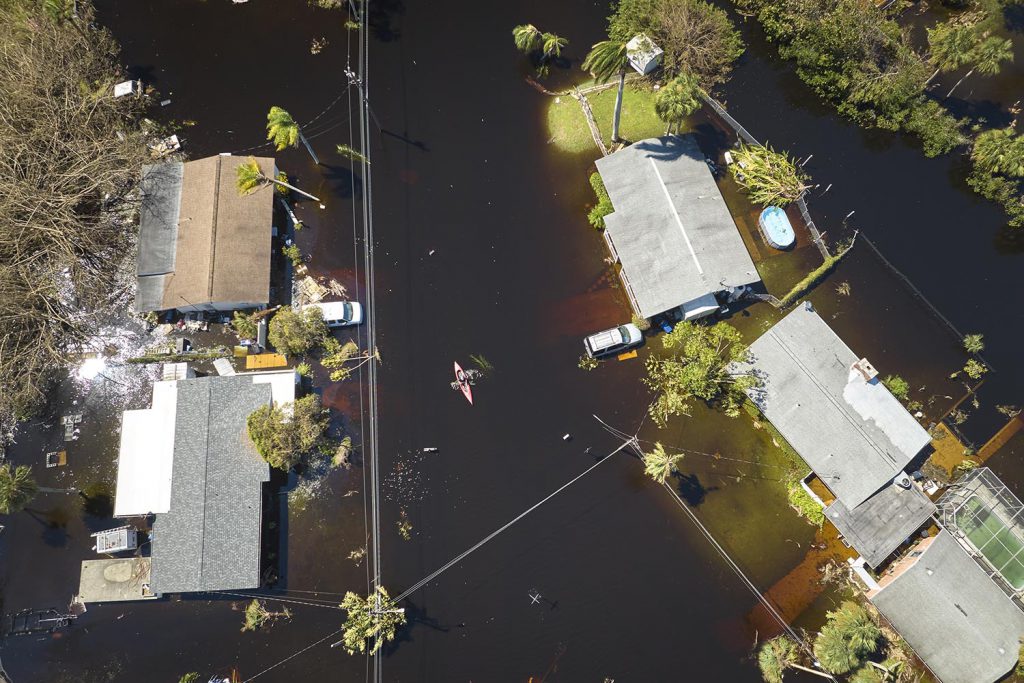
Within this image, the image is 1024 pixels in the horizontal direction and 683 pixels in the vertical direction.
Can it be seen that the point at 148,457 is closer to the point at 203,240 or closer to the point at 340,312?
the point at 203,240

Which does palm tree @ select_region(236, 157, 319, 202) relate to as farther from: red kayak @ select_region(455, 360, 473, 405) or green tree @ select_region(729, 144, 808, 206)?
green tree @ select_region(729, 144, 808, 206)

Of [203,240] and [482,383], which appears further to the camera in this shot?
[482,383]

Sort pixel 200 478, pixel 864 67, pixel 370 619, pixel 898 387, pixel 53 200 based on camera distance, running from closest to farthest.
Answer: pixel 370 619 → pixel 200 478 → pixel 898 387 → pixel 53 200 → pixel 864 67

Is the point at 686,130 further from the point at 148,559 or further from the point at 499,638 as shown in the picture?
the point at 148,559

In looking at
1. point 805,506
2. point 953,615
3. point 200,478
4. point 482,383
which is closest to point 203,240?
point 200,478

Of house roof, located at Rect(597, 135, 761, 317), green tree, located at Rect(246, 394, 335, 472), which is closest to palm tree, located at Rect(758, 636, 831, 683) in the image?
house roof, located at Rect(597, 135, 761, 317)

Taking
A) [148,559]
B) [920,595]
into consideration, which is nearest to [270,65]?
[148,559]

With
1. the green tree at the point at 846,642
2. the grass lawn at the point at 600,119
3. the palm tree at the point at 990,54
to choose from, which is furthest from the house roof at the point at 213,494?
the palm tree at the point at 990,54
